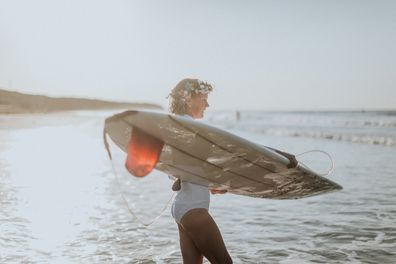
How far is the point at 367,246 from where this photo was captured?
617cm

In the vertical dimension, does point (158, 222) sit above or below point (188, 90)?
below

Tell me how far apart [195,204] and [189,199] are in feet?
0.19

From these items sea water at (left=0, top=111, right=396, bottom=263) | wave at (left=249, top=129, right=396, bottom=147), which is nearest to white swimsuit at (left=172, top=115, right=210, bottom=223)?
sea water at (left=0, top=111, right=396, bottom=263)

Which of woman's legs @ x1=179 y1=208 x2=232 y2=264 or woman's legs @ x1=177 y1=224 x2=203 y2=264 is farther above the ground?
woman's legs @ x1=179 y1=208 x2=232 y2=264

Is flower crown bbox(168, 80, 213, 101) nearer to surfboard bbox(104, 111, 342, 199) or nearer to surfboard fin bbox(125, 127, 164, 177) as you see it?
surfboard bbox(104, 111, 342, 199)

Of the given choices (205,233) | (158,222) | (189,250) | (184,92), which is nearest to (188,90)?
(184,92)

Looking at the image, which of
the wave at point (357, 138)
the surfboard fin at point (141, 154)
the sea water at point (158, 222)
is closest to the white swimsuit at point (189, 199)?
the sea water at point (158, 222)

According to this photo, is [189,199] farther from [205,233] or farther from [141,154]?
[141,154]

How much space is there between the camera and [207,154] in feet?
11.5

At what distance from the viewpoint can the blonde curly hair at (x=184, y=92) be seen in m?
3.35

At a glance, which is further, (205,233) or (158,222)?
(158,222)

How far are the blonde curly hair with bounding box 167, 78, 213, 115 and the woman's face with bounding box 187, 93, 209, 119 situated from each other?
2 cm

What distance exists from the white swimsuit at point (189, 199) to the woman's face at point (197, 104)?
52 centimetres

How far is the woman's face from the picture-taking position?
3.36 m
